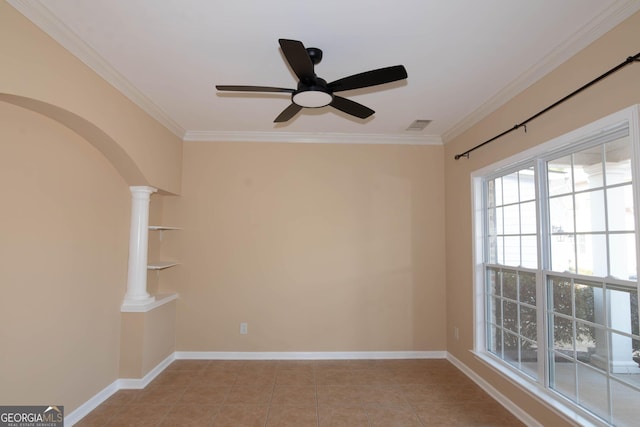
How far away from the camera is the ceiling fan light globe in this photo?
226 centimetres

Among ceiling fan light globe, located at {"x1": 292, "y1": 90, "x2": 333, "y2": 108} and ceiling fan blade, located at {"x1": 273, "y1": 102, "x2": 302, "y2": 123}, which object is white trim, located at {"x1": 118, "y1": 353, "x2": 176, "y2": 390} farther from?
ceiling fan light globe, located at {"x1": 292, "y1": 90, "x2": 333, "y2": 108}

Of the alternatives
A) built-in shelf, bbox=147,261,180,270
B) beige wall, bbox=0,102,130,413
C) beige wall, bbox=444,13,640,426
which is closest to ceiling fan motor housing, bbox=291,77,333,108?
beige wall, bbox=444,13,640,426

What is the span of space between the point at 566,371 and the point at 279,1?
3.11 meters

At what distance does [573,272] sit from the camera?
7.97 feet

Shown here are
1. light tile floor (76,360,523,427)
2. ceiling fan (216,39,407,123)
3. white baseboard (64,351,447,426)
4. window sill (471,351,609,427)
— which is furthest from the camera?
white baseboard (64,351,447,426)

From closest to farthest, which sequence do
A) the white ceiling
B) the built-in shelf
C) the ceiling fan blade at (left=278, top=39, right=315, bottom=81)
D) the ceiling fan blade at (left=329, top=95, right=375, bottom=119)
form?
the ceiling fan blade at (left=278, top=39, right=315, bottom=81) < the white ceiling < the ceiling fan blade at (left=329, top=95, right=375, bottom=119) < the built-in shelf

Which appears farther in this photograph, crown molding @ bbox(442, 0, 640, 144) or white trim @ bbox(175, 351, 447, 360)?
white trim @ bbox(175, 351, 447, 360)

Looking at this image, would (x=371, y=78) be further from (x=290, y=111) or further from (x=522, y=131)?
(x=522, y=131)

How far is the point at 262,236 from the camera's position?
4.39 meters

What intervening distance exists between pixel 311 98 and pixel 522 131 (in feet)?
5.86

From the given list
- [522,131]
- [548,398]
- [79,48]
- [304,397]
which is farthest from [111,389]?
[522,131]

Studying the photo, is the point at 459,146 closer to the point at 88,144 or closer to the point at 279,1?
the point at 279,1

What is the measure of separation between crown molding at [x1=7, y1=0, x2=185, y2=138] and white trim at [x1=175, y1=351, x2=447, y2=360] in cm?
283

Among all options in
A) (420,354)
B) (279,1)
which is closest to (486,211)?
(420,354)
